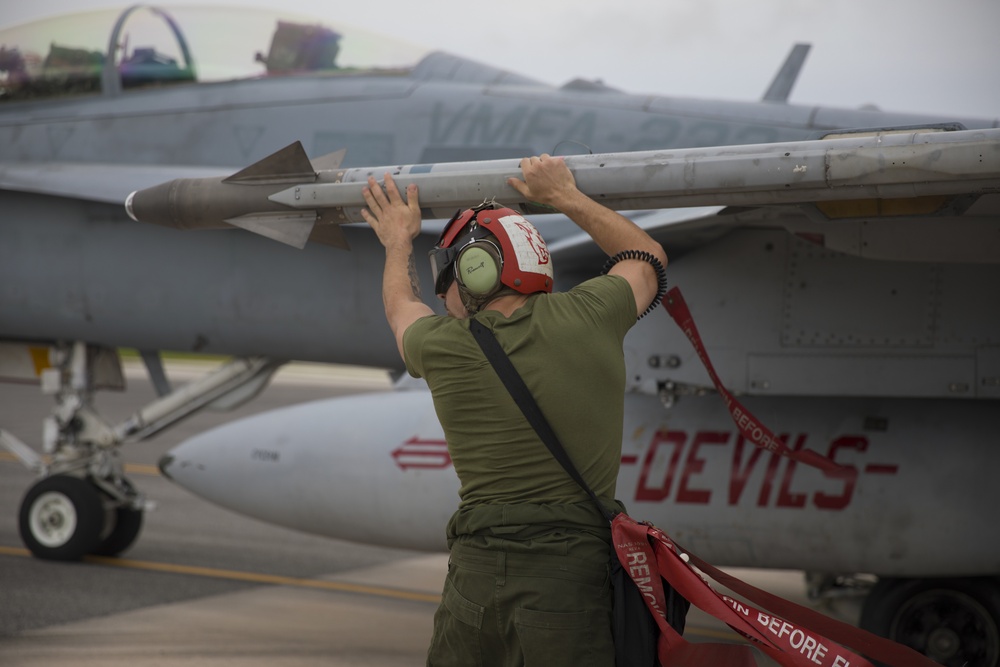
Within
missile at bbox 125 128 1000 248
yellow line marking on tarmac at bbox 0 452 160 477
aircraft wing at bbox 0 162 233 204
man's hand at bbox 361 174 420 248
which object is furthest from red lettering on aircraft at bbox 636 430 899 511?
yellow line marking on tarmac at bbox 0 452 160 477

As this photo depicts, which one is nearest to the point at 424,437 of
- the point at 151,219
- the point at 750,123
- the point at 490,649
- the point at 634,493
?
the point at 634,493

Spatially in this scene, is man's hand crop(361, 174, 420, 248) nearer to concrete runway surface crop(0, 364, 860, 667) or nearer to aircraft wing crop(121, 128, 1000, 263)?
aircraft wing crop(121, 128, 1000, 263)

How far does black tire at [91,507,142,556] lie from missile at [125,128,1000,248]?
15.5 feet

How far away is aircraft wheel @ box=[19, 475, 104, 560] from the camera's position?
25.3 feet

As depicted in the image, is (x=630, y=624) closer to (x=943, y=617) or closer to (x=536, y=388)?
(x=536, y=388)

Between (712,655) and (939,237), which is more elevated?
(939,237)

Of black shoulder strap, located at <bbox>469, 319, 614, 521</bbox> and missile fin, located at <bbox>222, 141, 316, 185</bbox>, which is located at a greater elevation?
missile fin, located at <bbox>222, 141, 316, 185</bbox>

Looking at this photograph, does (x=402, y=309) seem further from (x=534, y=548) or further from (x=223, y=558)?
(x=223, y=558)

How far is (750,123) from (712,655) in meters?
4.12

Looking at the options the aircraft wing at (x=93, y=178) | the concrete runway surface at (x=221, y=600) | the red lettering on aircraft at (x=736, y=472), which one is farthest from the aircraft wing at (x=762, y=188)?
the aircraft wing at (x=93, y=178)

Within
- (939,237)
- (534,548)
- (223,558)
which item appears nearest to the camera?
(534,548)

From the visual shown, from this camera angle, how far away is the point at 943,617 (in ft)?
18.0

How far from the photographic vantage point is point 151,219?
420 cm

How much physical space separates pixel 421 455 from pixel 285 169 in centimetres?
234
